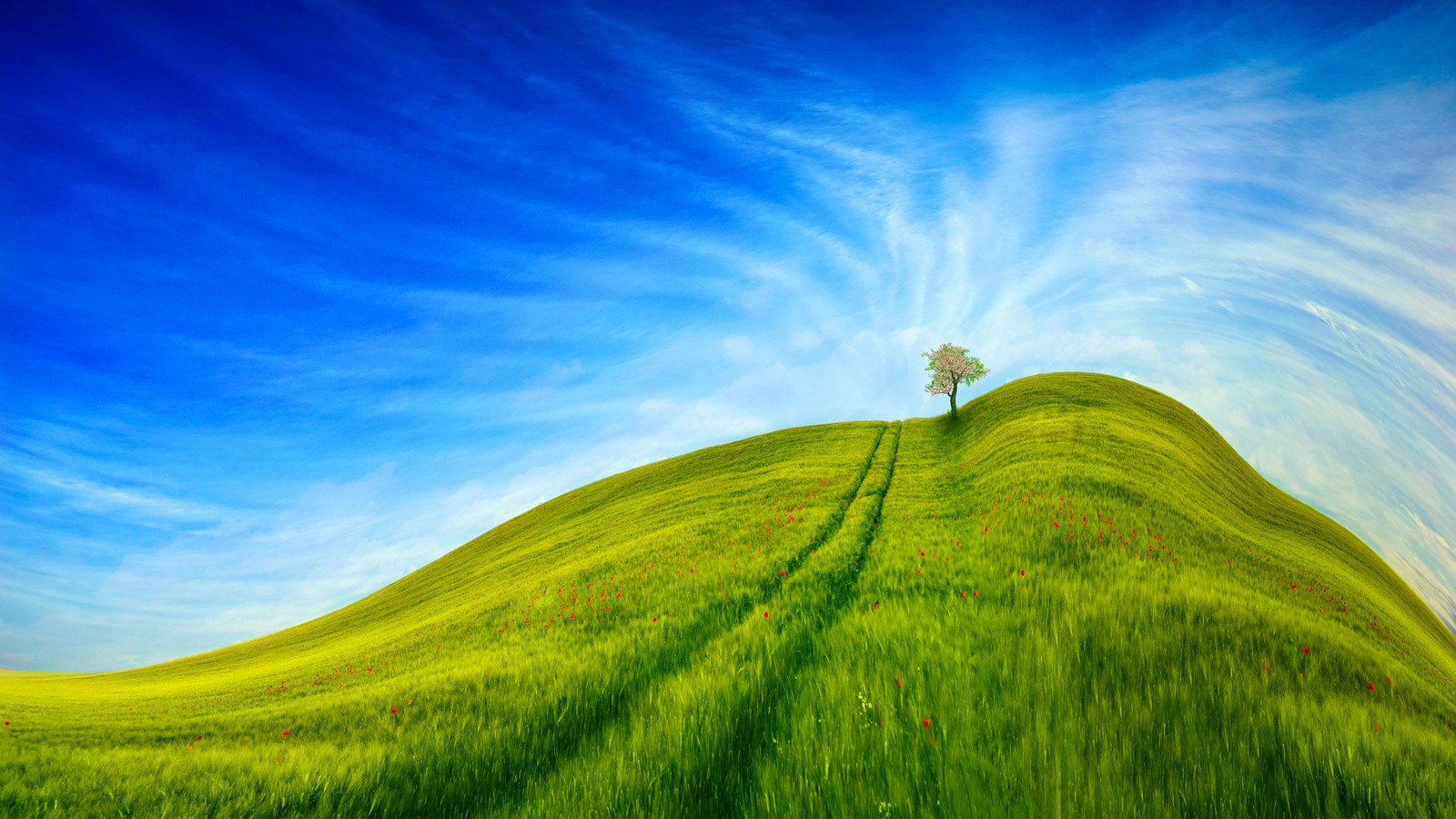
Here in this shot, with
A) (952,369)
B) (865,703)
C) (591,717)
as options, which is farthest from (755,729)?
(952,369)

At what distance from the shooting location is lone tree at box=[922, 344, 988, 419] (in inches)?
2005

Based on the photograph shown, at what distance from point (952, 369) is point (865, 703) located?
5120 cm

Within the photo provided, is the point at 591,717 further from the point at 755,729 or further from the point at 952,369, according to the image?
the point at 952,369

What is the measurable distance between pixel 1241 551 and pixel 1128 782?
16.4m

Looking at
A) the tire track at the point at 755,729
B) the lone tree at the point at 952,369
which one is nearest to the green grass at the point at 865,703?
the tire track at the point at 755,729

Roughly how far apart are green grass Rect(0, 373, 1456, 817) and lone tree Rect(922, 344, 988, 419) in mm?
34005

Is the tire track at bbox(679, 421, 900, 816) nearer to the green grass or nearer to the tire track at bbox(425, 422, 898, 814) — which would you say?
the green grass

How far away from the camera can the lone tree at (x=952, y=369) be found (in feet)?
167

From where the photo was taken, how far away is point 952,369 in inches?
2012

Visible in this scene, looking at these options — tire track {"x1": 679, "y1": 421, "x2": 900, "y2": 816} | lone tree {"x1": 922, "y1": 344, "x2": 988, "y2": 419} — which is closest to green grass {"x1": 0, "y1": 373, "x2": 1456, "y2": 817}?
tire track {"x1": 679, "y1": 421, "x2": 900, "y2": 816}

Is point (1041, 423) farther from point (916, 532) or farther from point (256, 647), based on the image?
point (256, 647)

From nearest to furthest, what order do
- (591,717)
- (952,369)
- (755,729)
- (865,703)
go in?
(865,703) → (755,729) → (591,717) → (952,369)

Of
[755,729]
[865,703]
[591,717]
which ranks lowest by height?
[591,717]

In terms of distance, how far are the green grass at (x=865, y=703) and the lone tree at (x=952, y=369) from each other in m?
34.0
